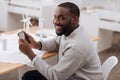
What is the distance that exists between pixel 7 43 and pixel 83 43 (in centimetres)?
85

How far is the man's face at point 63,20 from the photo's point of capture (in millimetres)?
1730

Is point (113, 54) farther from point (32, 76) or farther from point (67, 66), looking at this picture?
point (67, 66)

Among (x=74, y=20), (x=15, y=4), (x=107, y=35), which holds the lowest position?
(x=107, y=35)

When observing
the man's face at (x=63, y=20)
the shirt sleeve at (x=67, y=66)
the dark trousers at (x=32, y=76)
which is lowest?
the dark trousers at (x=32, y=76)

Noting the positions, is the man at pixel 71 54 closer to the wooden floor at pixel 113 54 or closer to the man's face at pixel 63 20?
the man's face at pixel 63 20

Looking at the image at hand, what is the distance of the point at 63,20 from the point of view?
5.74 ft

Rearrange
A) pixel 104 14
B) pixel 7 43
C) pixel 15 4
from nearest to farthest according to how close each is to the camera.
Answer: pixel 7 43 → pixel 104 14 → pixel 15 4

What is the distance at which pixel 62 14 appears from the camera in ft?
5.69

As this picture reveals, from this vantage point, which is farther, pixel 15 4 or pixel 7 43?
pixel 15 4

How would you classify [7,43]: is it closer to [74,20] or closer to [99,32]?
[74,20]

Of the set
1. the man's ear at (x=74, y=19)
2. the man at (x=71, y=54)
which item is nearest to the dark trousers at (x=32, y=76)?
the man at (x=71, y=54)

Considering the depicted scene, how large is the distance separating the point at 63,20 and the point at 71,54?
24 centimetres

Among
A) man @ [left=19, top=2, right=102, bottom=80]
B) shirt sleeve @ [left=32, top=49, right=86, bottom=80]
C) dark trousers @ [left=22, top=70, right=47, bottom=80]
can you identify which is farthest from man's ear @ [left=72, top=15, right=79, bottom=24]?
dark trousers @ [left=22, top=70, right=47, bottom=80]

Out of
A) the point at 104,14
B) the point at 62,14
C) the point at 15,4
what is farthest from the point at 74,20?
the point at 15,4
